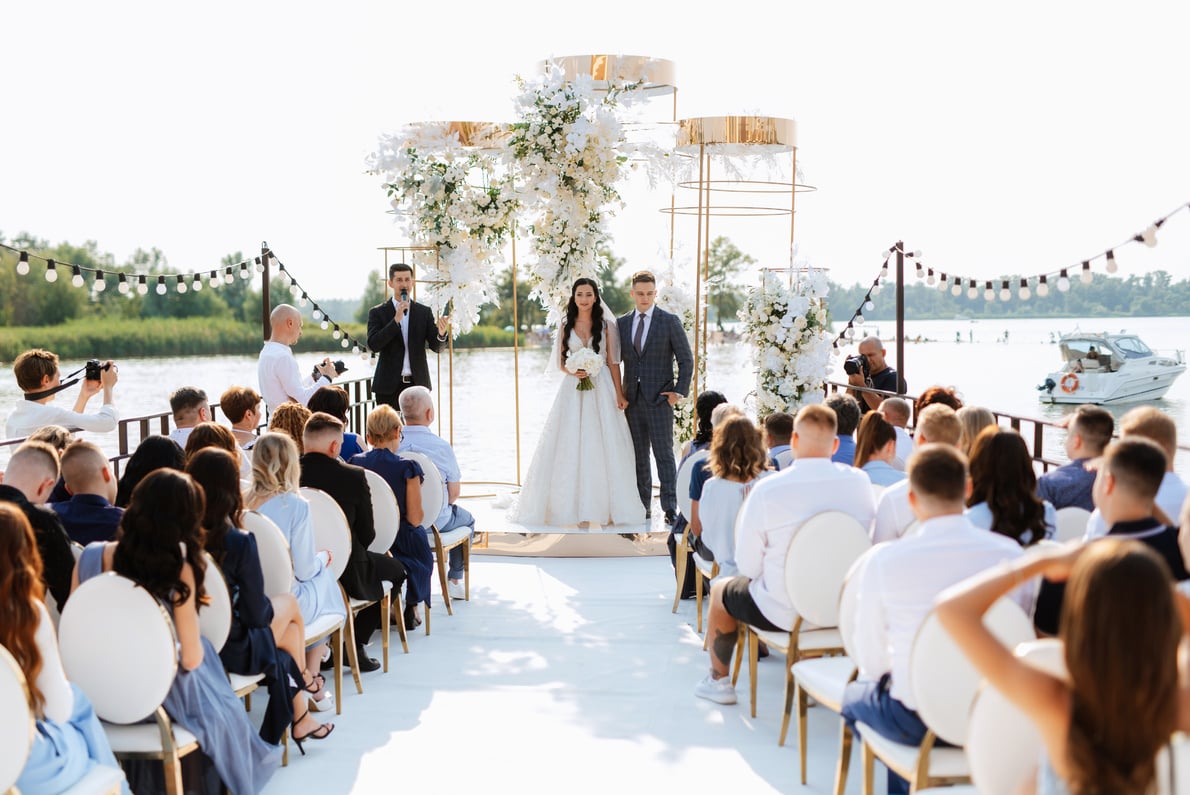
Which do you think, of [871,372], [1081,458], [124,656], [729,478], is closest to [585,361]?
[871,372]

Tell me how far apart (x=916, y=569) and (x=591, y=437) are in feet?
16.2

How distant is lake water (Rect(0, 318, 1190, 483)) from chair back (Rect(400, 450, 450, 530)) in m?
2.36

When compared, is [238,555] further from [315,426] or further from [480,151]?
[480,151]

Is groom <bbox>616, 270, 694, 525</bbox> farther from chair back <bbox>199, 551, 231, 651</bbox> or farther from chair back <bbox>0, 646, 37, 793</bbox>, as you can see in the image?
chair back <bbox>0, 646, 37, 793</bbox>

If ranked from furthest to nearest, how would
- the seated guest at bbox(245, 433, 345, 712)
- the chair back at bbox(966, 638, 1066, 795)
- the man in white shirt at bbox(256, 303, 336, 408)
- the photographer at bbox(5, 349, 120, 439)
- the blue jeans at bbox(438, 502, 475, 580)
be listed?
1. the man in white shirt at bbox(256, 303, 336, 408)
2. the blue jeans at bbox(438, 502, 475, 580)
3. the photographer at bbox(5, 349, 120, 439)
4. the seated guest at bbox(245, 433, 345, 712)
5. the chair back at bbox(966, 638, 1066, 795)

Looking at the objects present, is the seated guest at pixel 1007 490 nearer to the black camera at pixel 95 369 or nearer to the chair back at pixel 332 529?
the chair back at pixel 332 529

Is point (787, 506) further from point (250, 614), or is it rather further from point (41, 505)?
point (41, 505)

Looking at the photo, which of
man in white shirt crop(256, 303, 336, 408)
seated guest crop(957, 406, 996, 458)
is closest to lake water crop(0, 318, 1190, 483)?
man in white shirt crop(256, 303, 336, 408)

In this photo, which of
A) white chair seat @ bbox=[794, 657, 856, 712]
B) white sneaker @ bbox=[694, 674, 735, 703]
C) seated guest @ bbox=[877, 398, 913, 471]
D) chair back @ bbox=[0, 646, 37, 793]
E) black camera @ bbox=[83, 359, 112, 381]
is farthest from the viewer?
black camera @ bbox=[83, 359, 112, 381]

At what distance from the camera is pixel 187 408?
4984mm

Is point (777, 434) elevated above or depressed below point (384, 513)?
above

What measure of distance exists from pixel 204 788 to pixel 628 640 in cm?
238

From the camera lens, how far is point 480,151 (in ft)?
26.0

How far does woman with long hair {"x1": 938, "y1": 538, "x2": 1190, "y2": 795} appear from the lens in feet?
5.57
